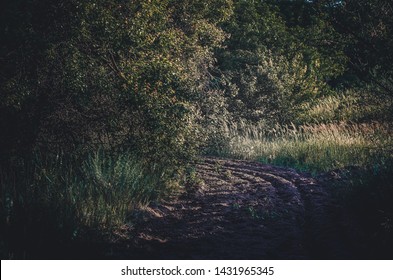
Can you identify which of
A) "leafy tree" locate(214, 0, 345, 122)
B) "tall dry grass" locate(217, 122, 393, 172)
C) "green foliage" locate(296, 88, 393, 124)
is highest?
"leafy tree" locate(214, 0, 345, 122)

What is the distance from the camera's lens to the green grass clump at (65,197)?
5.41 m

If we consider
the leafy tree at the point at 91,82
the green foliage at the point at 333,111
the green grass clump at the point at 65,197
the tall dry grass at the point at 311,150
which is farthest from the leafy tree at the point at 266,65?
the green grass clump at the point at 65,197

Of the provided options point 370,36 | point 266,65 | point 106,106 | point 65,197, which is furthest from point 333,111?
point 65,197

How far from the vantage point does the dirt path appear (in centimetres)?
516

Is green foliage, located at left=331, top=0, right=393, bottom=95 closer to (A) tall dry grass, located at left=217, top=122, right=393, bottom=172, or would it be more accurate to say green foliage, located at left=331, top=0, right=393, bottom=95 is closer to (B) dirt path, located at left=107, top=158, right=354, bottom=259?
(A) tall dry grass, located at left=217, top=122, right=393, bottom=172

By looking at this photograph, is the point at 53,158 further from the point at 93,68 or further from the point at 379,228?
the point at 379,228

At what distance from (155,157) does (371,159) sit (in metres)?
5.10

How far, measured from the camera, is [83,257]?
4992mm

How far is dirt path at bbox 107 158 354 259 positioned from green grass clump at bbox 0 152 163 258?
0.39m

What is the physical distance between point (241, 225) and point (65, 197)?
2.52m

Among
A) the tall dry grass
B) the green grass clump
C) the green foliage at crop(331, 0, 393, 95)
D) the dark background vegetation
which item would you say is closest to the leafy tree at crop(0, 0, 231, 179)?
the dark background vegetation

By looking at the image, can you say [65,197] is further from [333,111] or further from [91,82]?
[333,111]

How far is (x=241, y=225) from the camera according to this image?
6.28 metres
